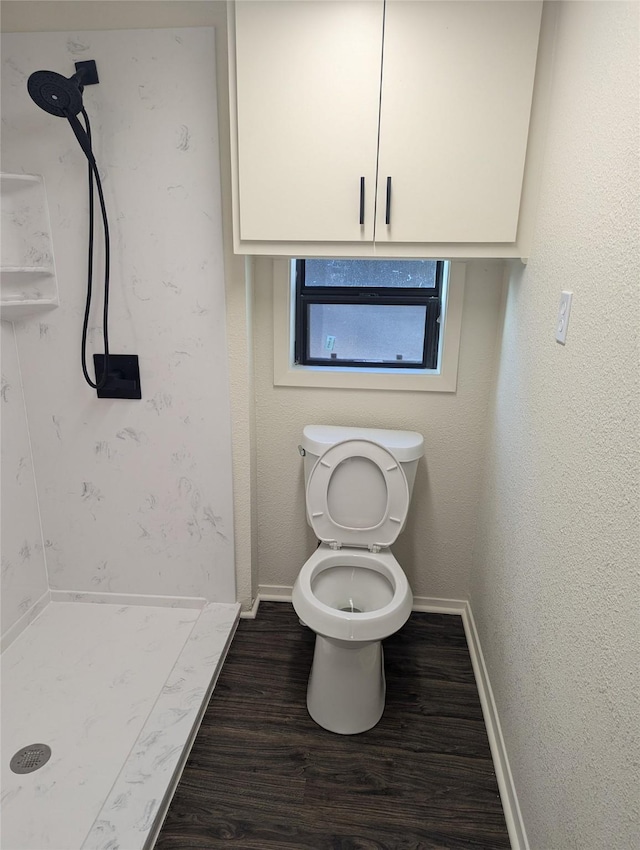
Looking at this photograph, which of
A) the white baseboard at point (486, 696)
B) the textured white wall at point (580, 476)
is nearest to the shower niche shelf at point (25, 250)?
the white baseboard at point (486, 696)

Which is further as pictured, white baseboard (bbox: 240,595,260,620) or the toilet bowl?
white baseboard (bbox: 240,595,260,620)

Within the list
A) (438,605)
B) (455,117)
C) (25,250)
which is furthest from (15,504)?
(455,117)

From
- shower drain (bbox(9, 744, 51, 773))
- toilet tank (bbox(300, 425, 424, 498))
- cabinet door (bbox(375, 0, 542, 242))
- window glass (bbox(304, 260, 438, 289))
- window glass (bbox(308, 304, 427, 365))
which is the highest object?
cabinet door (bbox(375, 0, 542, 242))

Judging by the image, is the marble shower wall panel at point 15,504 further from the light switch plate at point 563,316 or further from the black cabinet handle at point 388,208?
the light switch plate at point 563,316

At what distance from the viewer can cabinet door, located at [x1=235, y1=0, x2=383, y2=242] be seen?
139cm

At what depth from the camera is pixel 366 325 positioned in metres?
2.01

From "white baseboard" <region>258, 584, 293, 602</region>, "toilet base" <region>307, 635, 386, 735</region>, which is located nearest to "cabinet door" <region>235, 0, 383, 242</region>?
"toilet base" <region>307, 635, 386, 735</region>

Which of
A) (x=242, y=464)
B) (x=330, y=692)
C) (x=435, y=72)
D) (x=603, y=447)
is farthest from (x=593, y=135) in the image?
(x=330, y=692)

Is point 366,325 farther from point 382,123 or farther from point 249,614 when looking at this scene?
point 249,614

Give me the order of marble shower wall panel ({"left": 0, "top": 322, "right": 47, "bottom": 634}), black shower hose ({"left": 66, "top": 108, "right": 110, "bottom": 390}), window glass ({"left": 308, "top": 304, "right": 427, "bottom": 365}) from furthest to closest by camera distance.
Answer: window glass ({"left": 308, "top": 304, "right": 427, "bottom": 365}) → marble shower wall panel ({"left": 0, "top": 322, "right": 47, "bottom": 634}) → black shower hose ({"left": 66, "top": 108, "right": 110, "bottom": 390})

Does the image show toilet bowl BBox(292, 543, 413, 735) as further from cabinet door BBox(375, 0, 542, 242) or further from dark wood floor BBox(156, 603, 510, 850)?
cabinet door BBox(375, 0, 542, 242)

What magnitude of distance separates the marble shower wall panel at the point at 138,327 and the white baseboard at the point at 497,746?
0.96 m

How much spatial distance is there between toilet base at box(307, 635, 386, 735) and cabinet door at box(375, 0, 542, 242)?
125 centimetres

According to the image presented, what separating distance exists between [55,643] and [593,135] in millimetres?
2240
